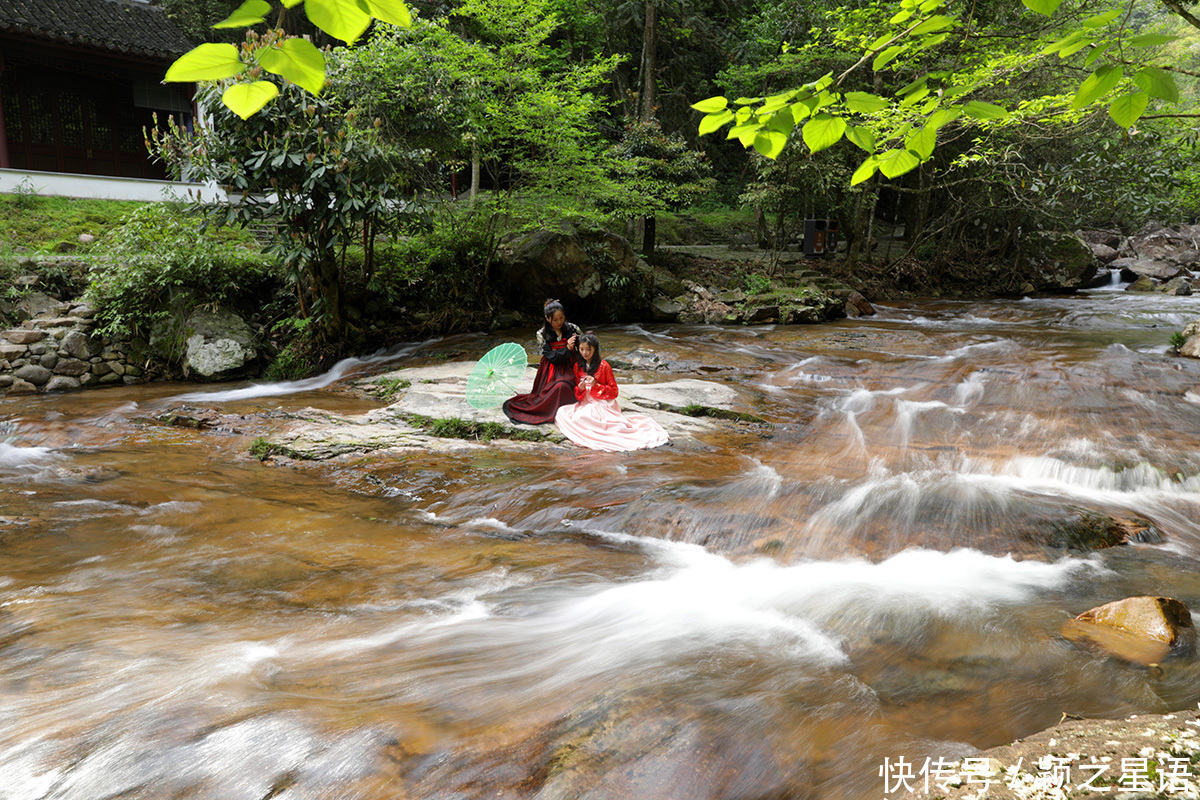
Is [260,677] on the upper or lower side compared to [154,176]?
Answer: lower

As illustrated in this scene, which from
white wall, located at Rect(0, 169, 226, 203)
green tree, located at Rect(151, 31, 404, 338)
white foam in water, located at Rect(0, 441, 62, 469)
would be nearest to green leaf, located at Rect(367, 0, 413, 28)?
white foam in water, located at Rect(0, 441, 62, 469)

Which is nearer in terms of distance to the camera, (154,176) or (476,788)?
(476,788)

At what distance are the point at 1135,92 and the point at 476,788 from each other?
295 centimetres

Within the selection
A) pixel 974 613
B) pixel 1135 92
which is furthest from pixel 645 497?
pixel 1135 92

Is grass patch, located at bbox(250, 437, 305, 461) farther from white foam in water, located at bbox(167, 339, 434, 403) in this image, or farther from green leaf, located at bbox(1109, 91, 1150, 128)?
green leaf, located at bbox(1109, 91, 1150, 128)

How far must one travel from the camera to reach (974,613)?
12.7ft

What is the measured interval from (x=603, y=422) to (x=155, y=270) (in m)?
7.93

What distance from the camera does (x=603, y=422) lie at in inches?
283

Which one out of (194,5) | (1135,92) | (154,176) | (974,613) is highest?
(194,5)

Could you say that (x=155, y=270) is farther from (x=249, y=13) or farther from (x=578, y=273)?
(x=249, y=13)

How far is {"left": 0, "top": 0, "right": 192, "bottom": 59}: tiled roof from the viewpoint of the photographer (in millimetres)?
14547

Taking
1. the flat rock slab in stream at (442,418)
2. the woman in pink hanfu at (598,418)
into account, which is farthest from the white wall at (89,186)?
the woman in pink hanfu at (598,418)

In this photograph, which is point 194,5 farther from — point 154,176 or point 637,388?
point 637,388

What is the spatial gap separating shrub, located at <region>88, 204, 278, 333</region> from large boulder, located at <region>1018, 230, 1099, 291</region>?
2047 centimetres
